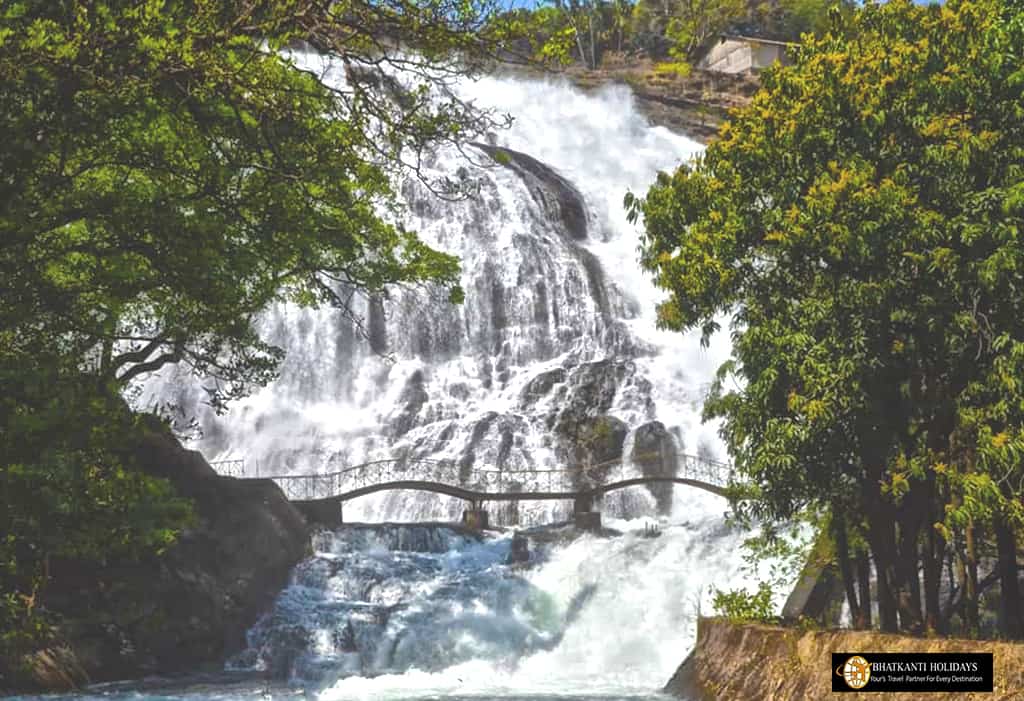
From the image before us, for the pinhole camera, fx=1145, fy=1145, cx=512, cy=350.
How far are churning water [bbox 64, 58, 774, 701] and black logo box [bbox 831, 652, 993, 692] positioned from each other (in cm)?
619

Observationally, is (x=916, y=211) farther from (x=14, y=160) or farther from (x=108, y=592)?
A: (x=108, y=592)

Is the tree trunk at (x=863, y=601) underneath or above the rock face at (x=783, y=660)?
above

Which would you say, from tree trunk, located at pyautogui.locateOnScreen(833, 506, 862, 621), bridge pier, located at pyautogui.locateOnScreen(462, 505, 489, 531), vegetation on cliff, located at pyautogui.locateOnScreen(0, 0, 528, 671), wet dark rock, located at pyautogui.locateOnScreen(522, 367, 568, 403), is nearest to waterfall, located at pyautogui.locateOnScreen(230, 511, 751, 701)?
bridge pier, located at pyautogui.locateOnScreen(462, 505, 489, 531)

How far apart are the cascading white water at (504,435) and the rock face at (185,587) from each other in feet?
2.33

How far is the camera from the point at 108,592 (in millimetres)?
21141

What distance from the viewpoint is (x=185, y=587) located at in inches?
893

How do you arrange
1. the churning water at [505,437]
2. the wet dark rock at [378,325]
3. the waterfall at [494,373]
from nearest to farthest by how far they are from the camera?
the churning water at [505,437], the waterfall at [494,373], the wet dark rock at [378,325]

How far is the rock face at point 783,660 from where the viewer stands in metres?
9.87

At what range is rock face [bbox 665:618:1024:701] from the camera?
9.87 metres

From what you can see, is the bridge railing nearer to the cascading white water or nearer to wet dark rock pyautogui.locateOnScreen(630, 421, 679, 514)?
wet dark rock pyautogui.locateOnScreen(630, 421, 679, 514)

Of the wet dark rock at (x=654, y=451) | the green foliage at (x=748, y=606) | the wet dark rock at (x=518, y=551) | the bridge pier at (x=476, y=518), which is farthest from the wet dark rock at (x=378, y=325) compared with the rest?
the green foliage at (x=748, y=606)

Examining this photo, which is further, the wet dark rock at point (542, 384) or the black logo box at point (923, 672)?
the wet dark rock at point (542, 384)

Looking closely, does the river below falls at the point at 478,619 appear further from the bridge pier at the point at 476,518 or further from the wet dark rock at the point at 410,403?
the wet dark rock at the point at 410,403

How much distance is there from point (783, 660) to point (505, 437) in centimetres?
2516
